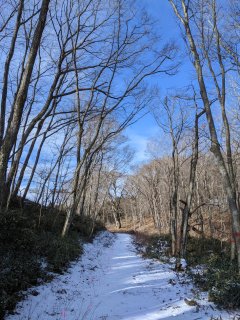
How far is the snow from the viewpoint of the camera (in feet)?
18.1

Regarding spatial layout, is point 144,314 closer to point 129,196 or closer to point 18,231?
point 18,231

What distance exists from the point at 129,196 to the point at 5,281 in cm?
5343

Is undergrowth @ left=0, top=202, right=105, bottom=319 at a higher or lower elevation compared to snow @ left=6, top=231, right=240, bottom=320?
higher

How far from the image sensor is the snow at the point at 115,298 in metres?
5.52

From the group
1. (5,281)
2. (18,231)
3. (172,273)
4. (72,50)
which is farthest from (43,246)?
(72,50)

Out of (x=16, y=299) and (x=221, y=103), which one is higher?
(x=221, y=103)

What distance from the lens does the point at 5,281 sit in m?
5.66

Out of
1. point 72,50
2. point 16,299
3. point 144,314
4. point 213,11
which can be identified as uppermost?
point 213,11

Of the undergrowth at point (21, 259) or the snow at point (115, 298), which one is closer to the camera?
the snow at point (115, 298)

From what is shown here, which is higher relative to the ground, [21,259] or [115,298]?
[21,259]

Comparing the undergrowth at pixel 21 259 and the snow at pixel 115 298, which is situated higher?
the undergrowth at pixel 21 259

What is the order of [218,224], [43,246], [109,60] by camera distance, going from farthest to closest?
[218,224] < [109,60] < [43,246]

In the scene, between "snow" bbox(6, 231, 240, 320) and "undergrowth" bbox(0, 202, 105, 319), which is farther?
"undergrowth" bbox(0, 202, 105, 319)

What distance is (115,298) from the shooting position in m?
7.05
